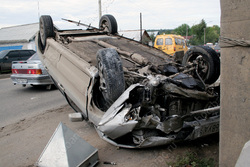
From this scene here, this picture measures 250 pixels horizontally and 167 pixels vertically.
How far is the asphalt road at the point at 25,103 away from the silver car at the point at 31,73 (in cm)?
38

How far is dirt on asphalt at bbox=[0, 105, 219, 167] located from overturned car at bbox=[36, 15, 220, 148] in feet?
0.73

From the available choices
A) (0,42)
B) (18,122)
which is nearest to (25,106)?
(18,122)

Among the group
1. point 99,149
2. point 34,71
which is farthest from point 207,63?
point 34,71

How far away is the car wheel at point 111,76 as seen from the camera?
269 centimetres

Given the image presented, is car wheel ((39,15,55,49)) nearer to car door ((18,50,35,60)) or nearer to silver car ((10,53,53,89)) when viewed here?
silver car ((10,53,53,89))

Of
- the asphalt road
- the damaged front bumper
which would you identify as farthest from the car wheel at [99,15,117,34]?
the damaged front bumper

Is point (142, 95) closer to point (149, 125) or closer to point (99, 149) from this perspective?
point (149, 125)

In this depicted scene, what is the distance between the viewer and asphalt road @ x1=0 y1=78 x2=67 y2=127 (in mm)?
5006

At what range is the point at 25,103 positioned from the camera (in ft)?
19.7

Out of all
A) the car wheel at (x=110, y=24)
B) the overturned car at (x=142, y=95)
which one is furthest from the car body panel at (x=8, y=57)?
the overturned car at (x=142, y=95)

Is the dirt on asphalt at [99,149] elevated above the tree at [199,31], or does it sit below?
below

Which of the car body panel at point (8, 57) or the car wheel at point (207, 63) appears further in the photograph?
the car body panel at point (8, 57)

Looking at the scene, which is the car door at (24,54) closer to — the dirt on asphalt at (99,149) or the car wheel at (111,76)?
the dirt on asphalt at (99,149)

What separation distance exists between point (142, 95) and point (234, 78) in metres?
1.02
